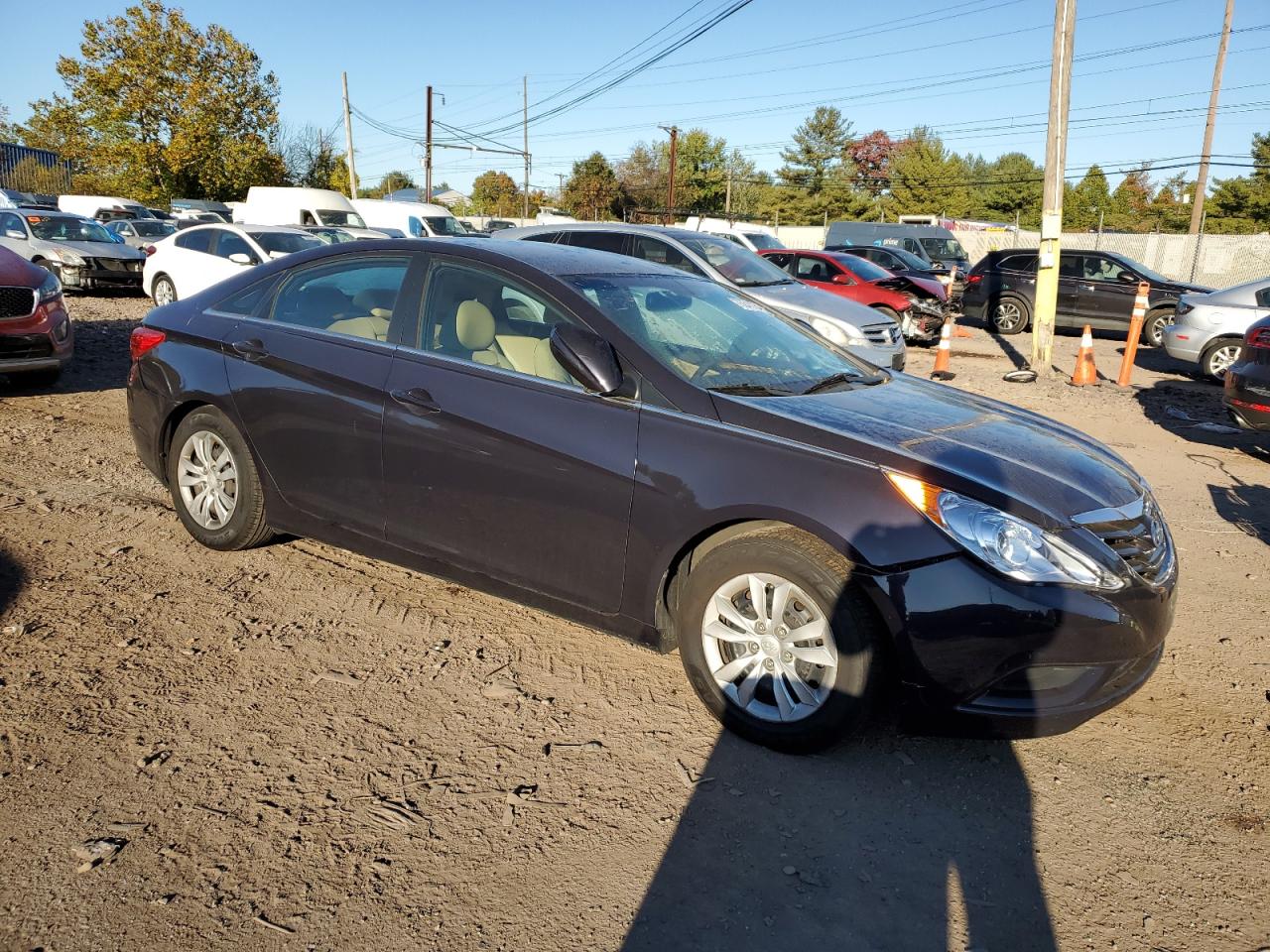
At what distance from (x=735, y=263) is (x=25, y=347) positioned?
24.0ft

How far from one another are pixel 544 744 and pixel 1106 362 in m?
14.0

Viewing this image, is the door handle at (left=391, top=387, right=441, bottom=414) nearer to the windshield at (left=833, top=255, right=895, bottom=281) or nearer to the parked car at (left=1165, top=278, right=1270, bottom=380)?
the parked car at (left=1165, top=278, right=1270, bottom=380)

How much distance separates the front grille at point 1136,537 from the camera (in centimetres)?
314

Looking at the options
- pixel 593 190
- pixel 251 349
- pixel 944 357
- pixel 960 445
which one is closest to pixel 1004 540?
pixel 960 445

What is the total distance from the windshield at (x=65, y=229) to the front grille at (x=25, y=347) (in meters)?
10.7

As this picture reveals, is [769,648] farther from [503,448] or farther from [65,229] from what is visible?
[65,229]

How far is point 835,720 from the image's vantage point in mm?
3051

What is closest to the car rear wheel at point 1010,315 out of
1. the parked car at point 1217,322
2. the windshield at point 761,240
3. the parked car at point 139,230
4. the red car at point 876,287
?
the red car at point 876,287

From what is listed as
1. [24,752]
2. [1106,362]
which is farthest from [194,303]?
[1106,362]

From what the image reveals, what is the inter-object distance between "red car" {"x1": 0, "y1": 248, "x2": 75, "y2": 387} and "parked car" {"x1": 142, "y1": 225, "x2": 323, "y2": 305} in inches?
229

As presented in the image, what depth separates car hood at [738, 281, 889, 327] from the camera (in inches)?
426

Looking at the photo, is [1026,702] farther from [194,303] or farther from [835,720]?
[194,303]

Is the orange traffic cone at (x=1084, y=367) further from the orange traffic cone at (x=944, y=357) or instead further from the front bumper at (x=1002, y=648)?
the front bumper at (x=1002, y=648)

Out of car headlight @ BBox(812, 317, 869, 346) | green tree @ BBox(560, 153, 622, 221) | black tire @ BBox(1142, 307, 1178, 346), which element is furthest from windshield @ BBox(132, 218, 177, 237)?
green tree @ BBox(560, 153, 622, 221)
